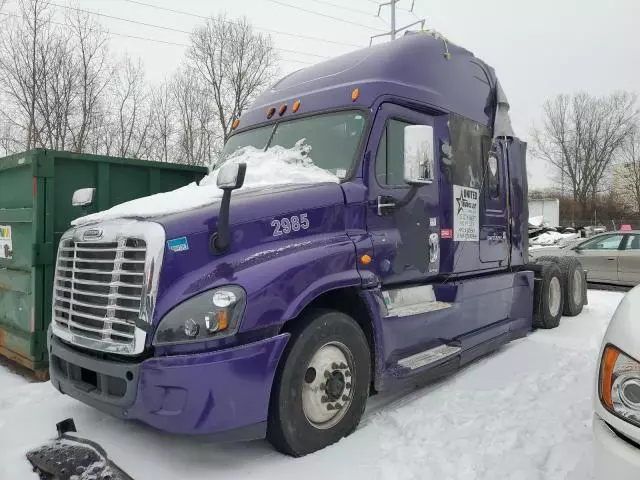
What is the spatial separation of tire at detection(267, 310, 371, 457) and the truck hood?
79cm

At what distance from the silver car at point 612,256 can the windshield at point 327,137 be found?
29.4ft

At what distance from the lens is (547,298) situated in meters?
7.57

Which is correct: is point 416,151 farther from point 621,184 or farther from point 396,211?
point 621,184

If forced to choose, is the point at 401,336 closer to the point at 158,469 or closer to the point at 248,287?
the point at 248,287

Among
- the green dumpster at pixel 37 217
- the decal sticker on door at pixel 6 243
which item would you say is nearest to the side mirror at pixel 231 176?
the green dumpster at pixel 37 217

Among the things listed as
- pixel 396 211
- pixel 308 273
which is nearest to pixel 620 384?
pixel 308 273

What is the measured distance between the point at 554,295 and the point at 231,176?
6.49 meters

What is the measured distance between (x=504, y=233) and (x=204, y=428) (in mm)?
4689

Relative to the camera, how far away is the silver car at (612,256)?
39.6 ft

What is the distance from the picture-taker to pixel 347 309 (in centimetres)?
407

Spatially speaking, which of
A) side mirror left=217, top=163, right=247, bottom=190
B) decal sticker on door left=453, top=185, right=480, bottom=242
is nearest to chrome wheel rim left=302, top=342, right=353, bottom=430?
side mirror left=217, top=163, right=247, bottom=190

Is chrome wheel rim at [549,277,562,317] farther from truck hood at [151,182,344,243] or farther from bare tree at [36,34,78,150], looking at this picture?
bare tree at [36,34,78,150]

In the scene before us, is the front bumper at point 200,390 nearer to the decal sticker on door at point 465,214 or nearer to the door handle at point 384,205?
the door handle at point 384,205

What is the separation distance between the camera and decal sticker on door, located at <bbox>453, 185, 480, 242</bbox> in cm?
528
